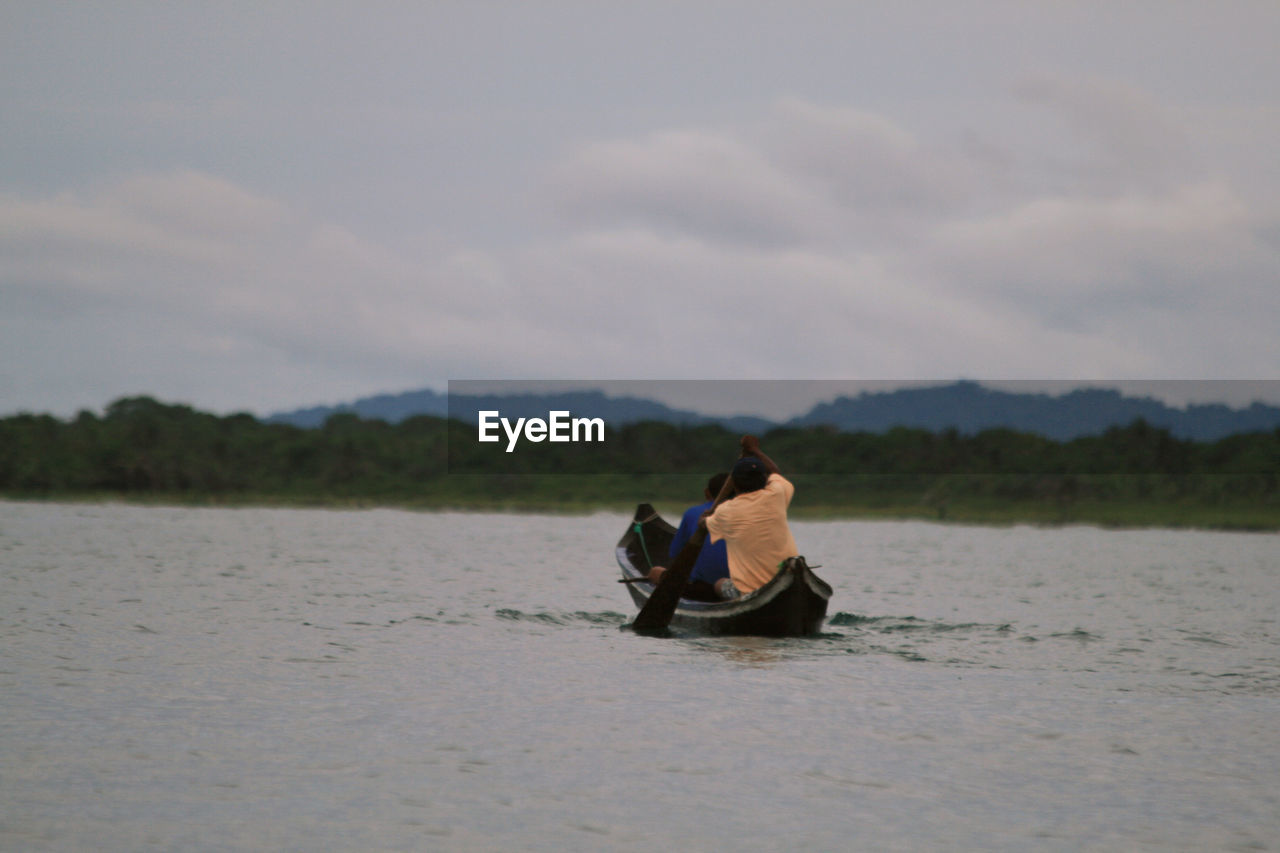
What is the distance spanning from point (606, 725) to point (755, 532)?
5.97 metres

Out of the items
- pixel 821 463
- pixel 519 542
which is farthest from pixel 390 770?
pixel 821 463

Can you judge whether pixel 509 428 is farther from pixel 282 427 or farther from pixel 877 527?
pixel 877 527

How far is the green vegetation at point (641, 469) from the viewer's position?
80500mm

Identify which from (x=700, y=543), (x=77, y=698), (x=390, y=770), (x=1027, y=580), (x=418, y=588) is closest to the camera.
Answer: (x=390, y=770)

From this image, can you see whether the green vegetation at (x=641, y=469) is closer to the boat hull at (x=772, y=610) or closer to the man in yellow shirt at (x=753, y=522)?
the boat hull at (x=772, y=610)

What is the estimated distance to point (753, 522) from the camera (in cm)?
1719

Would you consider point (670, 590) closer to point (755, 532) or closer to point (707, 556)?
point (707, 556)

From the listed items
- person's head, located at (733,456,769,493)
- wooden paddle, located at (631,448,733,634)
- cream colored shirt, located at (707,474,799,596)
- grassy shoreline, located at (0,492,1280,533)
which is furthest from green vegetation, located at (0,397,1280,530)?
person's head, located at (733,456,769,493)

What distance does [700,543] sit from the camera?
1812cm

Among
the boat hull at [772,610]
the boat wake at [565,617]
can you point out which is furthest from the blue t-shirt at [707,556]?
the boat wake at [565,617]

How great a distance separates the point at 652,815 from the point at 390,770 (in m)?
2.23

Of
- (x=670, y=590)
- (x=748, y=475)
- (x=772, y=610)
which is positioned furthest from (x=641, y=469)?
(x=748, y=475)

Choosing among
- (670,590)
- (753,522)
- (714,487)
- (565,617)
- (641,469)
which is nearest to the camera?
(753,522)

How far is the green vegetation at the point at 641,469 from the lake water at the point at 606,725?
56919 mm
